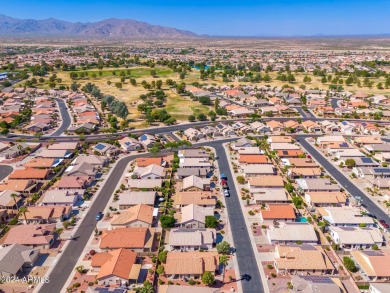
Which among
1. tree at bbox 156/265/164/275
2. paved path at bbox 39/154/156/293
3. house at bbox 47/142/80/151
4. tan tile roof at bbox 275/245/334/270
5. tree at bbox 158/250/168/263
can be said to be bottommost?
paved path at bbox 39/154/156/293

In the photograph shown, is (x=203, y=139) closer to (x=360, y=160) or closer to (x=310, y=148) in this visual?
(x=310, y=148)

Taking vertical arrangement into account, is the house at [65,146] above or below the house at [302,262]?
above

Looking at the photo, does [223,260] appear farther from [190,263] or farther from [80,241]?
[80,241]

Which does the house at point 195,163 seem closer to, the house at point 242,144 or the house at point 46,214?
the house at point 242,144

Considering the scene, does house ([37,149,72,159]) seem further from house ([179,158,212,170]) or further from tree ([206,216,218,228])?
tree ([206,216,218,228])

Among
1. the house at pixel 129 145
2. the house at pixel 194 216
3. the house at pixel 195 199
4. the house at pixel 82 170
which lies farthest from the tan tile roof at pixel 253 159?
the house at pixel 82 170

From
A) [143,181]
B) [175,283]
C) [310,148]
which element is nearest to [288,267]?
[175,283]

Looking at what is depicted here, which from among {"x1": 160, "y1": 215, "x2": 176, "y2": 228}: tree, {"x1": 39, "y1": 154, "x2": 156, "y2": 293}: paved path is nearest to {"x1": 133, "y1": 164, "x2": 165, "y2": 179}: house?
{"x1": 39, "y1": 154, "x2": 156, "y2": 293}: paved path
